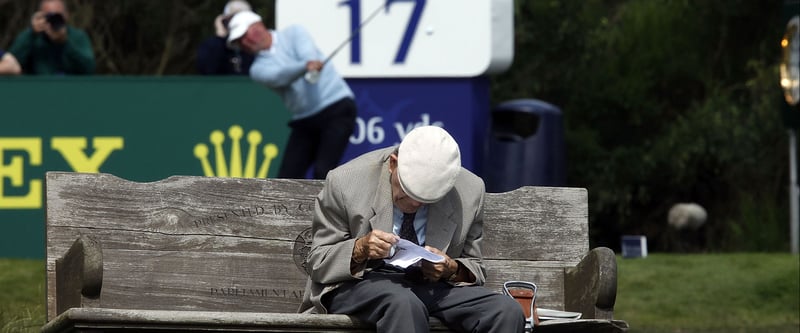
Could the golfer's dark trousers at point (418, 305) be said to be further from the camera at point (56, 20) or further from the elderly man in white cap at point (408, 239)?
the camera at point (56, 20)

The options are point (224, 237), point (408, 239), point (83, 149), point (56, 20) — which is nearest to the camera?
point (408, 239)

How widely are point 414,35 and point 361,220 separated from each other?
8078mm

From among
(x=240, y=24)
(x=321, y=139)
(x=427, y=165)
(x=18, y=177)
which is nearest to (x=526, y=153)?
(x=321, y=139)

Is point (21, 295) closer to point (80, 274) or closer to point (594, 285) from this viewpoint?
point (80, 274)

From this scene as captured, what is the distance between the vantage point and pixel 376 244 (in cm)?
585

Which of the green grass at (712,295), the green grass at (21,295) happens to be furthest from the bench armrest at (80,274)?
the green grass at (712,295)

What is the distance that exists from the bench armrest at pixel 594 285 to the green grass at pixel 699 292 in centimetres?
356

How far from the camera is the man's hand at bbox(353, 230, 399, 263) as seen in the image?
230 inches

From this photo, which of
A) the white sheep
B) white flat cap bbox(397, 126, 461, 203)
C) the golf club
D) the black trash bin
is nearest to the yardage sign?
the golf club

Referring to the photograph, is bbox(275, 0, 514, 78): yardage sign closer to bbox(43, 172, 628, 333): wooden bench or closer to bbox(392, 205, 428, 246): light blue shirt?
bbox(43, 172, 628, 333): wooden bench

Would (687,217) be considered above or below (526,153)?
below

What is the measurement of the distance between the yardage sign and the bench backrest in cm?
711

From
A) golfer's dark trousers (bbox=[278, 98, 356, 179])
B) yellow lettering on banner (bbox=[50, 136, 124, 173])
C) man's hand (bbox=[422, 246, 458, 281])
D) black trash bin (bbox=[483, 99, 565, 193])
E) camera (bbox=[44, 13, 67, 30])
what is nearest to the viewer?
man's hand (bbox=[422, 246, 458, 281])

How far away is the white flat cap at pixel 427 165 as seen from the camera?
231 inches
